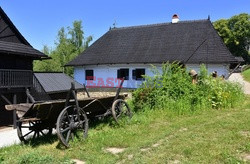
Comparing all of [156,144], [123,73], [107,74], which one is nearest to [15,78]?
[107,74]

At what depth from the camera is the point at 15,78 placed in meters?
15.2

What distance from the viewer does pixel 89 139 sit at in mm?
6305

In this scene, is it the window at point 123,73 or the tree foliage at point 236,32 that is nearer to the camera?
the window at point 123,73

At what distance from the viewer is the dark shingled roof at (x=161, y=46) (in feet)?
70.3

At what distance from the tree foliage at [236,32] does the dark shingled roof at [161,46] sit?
36.8m

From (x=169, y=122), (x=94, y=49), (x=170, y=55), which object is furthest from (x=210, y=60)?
(x=169, y=122)

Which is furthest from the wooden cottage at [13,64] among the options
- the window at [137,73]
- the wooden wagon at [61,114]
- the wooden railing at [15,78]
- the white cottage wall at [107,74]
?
the window at [137,73]

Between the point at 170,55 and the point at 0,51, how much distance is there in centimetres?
1336

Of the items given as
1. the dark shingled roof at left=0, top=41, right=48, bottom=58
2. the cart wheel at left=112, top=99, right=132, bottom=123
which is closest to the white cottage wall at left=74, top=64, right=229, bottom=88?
the dark shingled roof at left=0, top=41, right=48, bottom=58

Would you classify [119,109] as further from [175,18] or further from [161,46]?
[175,18]

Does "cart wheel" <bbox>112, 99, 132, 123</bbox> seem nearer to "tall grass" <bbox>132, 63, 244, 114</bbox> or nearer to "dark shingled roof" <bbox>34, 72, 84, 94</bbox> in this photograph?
"tall grass" <bbox>132, 63, 244, 114</bbox>

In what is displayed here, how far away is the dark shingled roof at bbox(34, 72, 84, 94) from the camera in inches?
764

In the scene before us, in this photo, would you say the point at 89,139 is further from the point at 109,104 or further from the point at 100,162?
the point at 109,104

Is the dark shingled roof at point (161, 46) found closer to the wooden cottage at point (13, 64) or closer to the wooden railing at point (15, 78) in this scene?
the wooden cottage at point (13, 64)
